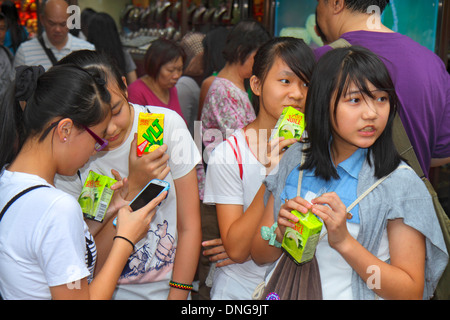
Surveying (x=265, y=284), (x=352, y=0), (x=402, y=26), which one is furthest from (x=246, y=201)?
(x=402, y=26)

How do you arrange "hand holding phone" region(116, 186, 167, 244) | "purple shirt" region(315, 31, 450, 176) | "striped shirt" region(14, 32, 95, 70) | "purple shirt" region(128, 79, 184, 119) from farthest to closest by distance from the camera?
1. "striped shirt" region(14, 32, 95, 70)
2. "purple shirt" region(128, 79, 184, 119)
3. "purple shirt" region(315, 31, 450, 176)
4. "hand holding phone" region(116, 186, 167, 244)

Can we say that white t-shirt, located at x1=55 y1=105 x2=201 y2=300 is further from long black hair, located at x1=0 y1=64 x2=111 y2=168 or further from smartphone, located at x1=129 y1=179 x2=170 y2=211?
long black hair, located at x1=0 y1=64 x2=111 y2=168

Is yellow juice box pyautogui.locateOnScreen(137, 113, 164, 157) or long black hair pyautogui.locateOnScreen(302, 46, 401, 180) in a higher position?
long black hair pyautogui.locateOnScreen(302, 46, 401, 180)

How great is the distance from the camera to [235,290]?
69.6 inches

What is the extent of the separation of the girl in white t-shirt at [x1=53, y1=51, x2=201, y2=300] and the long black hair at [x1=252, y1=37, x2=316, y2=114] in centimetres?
47

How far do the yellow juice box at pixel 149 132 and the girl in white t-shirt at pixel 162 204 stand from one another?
0.06m

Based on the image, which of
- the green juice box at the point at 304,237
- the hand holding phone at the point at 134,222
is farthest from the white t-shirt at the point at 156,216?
the green juice box at the point at 304,237

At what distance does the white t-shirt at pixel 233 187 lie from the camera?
5.85 feet

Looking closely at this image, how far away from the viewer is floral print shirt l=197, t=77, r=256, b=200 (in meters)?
3.00

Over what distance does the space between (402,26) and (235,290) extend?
3152 mm

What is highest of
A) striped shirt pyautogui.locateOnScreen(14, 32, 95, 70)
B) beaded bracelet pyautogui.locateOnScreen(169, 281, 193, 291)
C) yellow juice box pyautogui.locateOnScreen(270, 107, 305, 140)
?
yellow juice box pyautogui.locateOnScreen(270, 107, 305, 140)

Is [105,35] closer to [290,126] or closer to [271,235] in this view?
[290,126]

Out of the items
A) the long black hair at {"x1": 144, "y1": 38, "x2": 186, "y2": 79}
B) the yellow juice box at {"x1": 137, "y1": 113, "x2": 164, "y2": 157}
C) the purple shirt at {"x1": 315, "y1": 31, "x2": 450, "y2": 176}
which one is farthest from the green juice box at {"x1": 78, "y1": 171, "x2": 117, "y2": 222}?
the long black hair at {"x1": 144, "y1": 38, "x2": 186, "y2": 79}

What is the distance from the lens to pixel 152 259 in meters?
1.80
